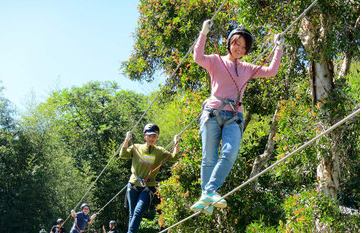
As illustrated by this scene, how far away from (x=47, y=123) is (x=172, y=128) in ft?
20.3

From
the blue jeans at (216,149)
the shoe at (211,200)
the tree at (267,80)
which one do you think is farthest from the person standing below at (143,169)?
the tree at (267,80)

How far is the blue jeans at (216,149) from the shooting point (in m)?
3.65

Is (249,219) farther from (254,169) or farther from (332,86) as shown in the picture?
(332,86)

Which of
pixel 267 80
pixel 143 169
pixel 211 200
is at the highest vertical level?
pixel 267 80

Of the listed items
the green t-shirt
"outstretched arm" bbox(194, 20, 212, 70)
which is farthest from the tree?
"outstretched arm" bbox(194, 20, 212, 70)

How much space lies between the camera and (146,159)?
16.9 feet

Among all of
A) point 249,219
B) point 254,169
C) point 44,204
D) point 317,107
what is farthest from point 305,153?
point 44,204

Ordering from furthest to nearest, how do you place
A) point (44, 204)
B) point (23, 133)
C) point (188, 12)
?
point (23, 133), point (44, 204), point (188, 12)

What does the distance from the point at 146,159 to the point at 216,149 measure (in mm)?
1572

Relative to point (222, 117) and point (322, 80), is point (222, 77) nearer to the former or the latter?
point (222, 117)

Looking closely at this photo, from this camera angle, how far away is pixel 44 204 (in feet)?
71.7

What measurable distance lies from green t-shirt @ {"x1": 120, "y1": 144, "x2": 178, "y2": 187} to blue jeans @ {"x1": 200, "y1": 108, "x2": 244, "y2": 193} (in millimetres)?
1370

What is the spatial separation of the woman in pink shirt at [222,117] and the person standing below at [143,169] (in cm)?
136

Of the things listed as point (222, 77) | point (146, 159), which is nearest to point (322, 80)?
point (146, 159)
